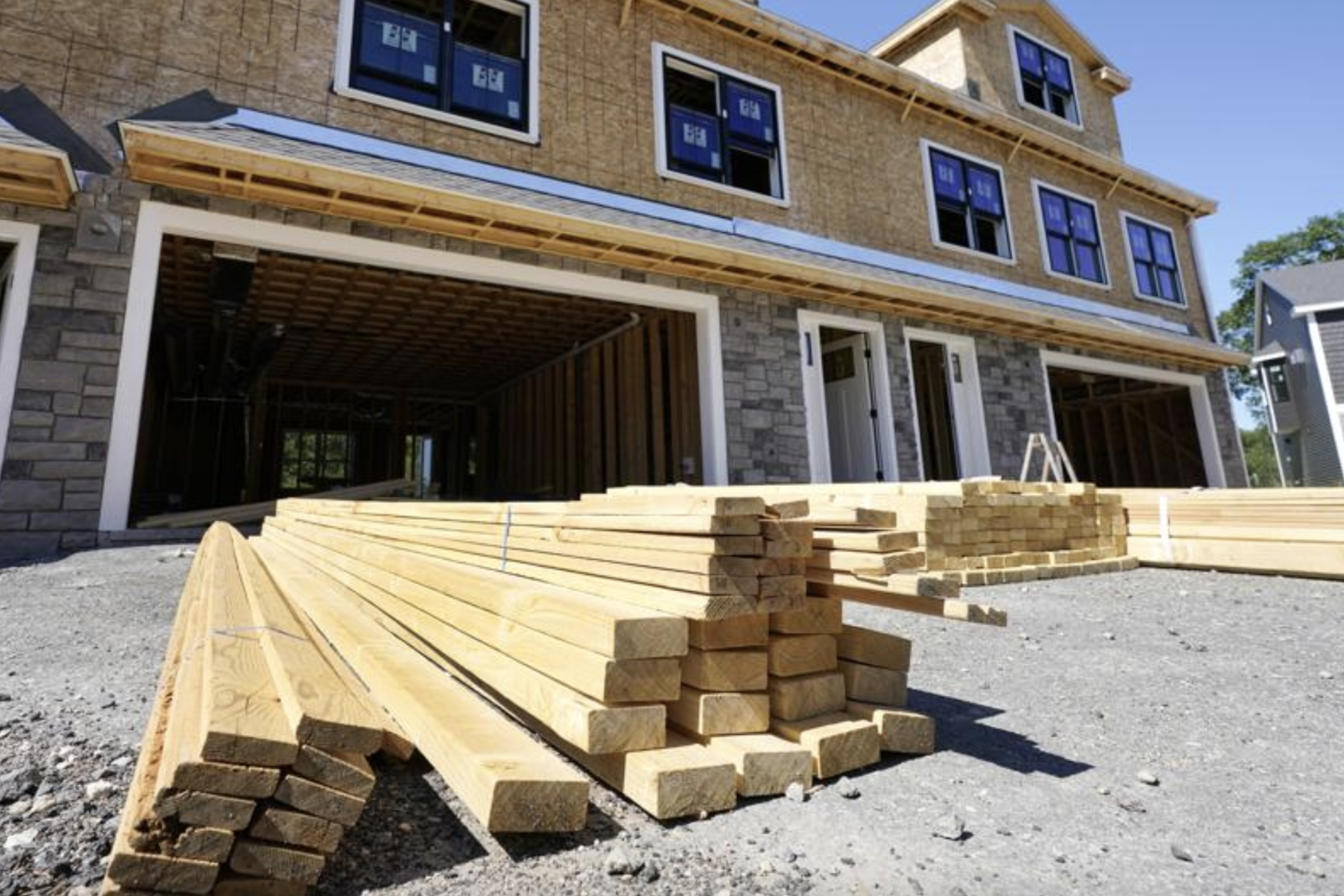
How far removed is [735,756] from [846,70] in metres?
12.9

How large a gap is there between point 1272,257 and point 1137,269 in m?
31.9

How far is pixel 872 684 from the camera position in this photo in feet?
8.49

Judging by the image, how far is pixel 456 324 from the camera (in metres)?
12.1

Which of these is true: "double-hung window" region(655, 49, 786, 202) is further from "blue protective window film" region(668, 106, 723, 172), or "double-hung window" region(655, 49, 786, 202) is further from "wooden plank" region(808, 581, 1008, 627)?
"wooden plank" region(808, 581, 1008, 627)

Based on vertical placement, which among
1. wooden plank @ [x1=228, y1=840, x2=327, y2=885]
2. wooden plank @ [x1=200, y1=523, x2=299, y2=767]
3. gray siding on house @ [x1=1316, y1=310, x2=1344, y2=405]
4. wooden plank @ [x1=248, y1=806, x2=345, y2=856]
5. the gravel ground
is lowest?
the gravel ground

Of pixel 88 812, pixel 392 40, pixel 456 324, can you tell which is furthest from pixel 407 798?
pixel 456 324

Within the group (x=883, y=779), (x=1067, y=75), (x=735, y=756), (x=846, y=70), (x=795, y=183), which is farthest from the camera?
(x=1067, y=75)

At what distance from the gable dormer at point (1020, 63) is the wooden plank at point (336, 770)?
16624 millimetres

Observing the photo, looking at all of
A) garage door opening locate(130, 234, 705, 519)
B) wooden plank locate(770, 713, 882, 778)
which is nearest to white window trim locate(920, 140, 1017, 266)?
garage door opening locate(130, 234, 705, 519)

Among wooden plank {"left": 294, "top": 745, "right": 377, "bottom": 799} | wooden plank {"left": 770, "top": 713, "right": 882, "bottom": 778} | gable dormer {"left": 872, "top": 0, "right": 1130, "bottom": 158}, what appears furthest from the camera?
gable dormer {"left": 872, "top": 0, "right": 1130, "bottom": 158}

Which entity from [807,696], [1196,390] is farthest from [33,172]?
[1196,390]

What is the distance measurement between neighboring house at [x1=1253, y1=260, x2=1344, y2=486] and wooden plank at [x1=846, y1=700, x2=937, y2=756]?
24647 millimetres

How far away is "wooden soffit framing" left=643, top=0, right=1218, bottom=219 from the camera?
1068cm

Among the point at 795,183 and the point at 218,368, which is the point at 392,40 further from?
the point at 218,368
